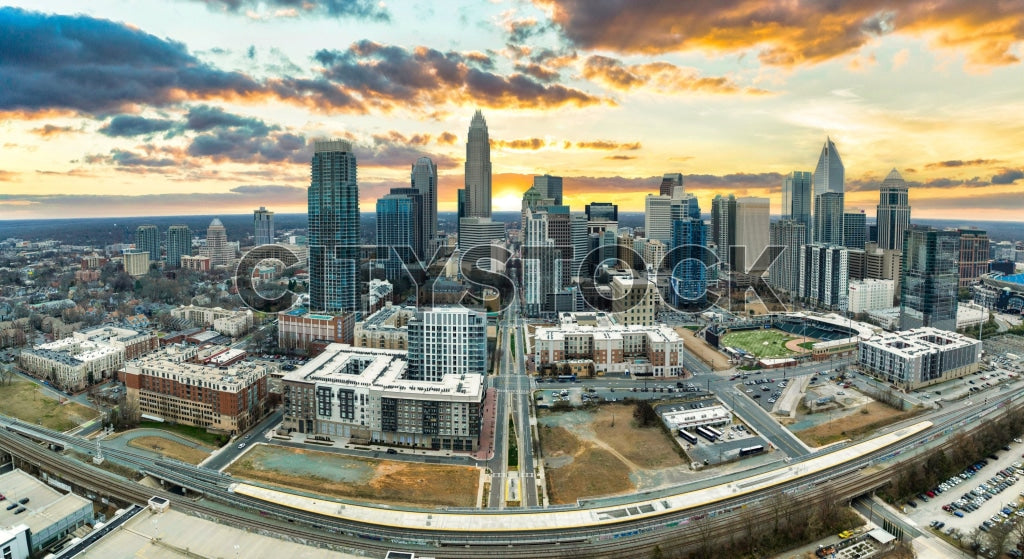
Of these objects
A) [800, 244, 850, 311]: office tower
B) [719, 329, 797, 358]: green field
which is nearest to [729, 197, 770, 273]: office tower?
[800, 244, 850, 311]: office tower

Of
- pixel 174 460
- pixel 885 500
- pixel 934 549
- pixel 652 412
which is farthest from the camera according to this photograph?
pixel 652 412

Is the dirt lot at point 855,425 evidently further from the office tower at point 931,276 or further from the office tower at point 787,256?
the office tower at point 787,256

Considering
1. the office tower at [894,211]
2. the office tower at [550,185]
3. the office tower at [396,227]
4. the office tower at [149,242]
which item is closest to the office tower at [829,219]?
the office tower at [894,211]

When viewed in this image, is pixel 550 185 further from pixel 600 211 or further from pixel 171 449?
pixel 171 449

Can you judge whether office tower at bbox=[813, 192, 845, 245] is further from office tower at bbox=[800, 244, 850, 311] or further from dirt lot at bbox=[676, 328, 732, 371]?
dirt lot at bbox=[676, 328, 732, 371]

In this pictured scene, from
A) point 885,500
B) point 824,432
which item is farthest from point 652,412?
point 885,500

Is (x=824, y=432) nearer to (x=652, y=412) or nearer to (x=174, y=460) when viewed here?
(x=652, y=412)
